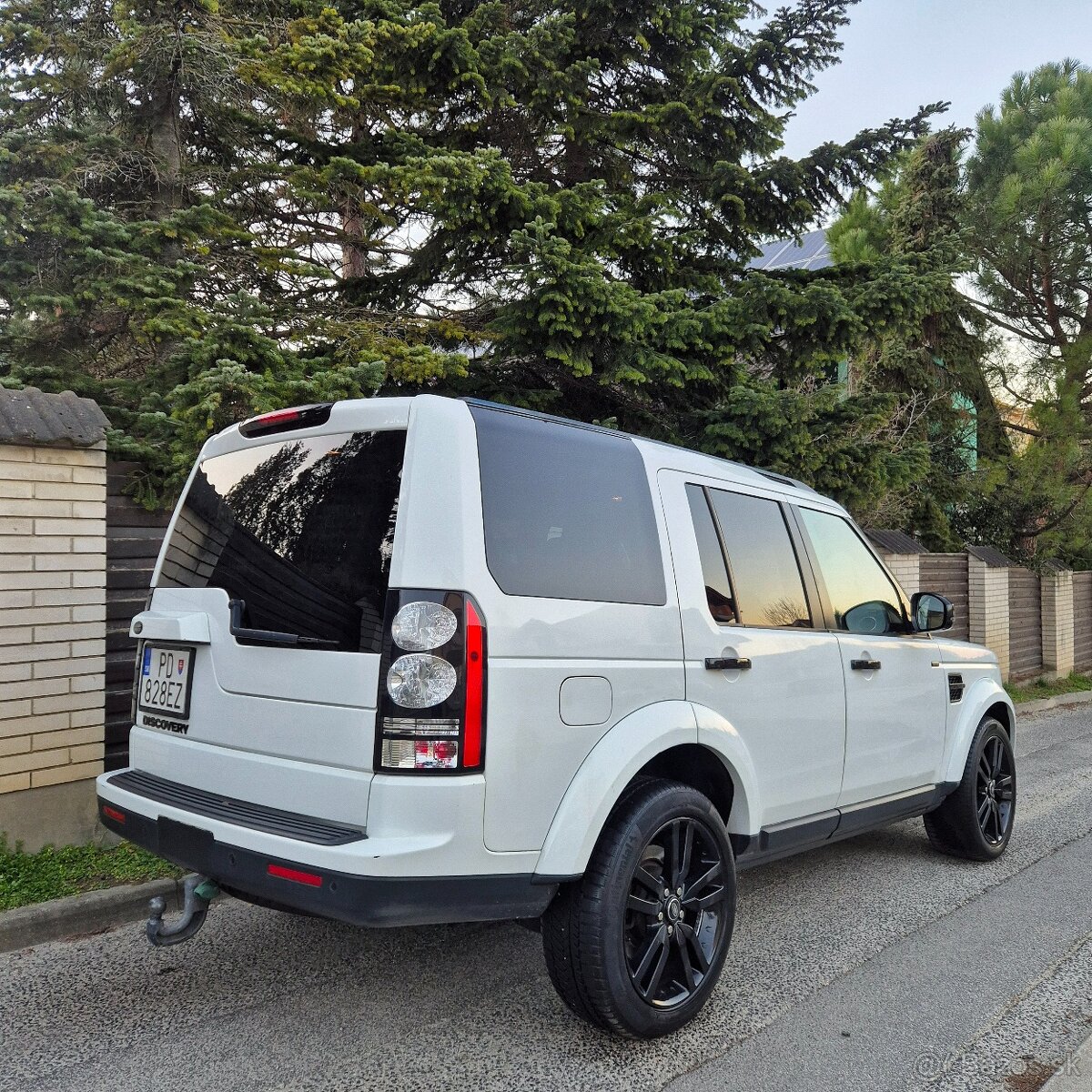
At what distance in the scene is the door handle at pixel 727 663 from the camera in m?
3.27

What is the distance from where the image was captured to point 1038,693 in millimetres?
12719

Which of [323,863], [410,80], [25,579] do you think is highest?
[410,80]

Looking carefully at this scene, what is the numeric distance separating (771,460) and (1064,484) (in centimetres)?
734

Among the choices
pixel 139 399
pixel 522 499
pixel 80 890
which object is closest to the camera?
pixel 522 499

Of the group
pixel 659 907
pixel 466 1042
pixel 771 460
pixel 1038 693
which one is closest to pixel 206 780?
pixel 466 1042

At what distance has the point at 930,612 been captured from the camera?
4.53 meters

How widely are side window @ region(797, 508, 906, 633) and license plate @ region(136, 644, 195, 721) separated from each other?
8.88 ft

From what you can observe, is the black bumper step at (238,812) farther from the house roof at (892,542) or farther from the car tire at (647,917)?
the house roof at (892,542)

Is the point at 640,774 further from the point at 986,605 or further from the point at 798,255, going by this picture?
the point at 798,255

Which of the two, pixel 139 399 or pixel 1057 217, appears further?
pixel 1057 217

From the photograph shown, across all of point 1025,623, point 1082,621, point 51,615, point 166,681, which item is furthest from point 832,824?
point 1082,621

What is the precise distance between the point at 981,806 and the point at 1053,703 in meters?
8.21

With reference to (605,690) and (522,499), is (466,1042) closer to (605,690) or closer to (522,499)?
(605,690)

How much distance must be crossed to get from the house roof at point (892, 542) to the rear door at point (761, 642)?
7.05m
